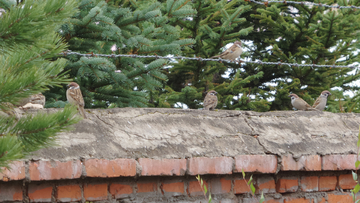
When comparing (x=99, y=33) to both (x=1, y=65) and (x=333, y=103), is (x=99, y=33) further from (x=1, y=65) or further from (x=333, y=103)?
(x=333, y=103)

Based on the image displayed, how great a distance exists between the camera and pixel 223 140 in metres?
3.03

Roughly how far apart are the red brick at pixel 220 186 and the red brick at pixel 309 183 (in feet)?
2.15

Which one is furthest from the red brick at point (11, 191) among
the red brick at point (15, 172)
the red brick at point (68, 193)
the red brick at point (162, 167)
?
the red brick at point (162, 167)

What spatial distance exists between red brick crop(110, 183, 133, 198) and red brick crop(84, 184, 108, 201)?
5cm

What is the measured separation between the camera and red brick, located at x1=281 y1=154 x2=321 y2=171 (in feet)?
9.91

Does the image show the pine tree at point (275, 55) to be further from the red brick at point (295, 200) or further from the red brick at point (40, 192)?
the red brick at point (40, 192)

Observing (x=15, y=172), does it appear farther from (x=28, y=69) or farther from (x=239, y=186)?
(x=239, y=186)

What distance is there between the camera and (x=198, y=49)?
7.67 meters

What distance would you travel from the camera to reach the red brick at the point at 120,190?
8.61ft

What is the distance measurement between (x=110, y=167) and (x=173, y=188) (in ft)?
1.77

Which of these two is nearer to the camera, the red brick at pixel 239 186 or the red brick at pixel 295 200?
the red brick at pixel 239 186

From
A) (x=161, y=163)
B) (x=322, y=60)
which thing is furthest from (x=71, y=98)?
(x=322, y=60)

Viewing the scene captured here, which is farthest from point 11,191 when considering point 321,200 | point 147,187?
point 321,200

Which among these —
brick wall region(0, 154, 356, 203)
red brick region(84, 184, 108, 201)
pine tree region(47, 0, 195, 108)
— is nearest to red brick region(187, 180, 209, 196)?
brick wall region(0, 154, 356, 203)
